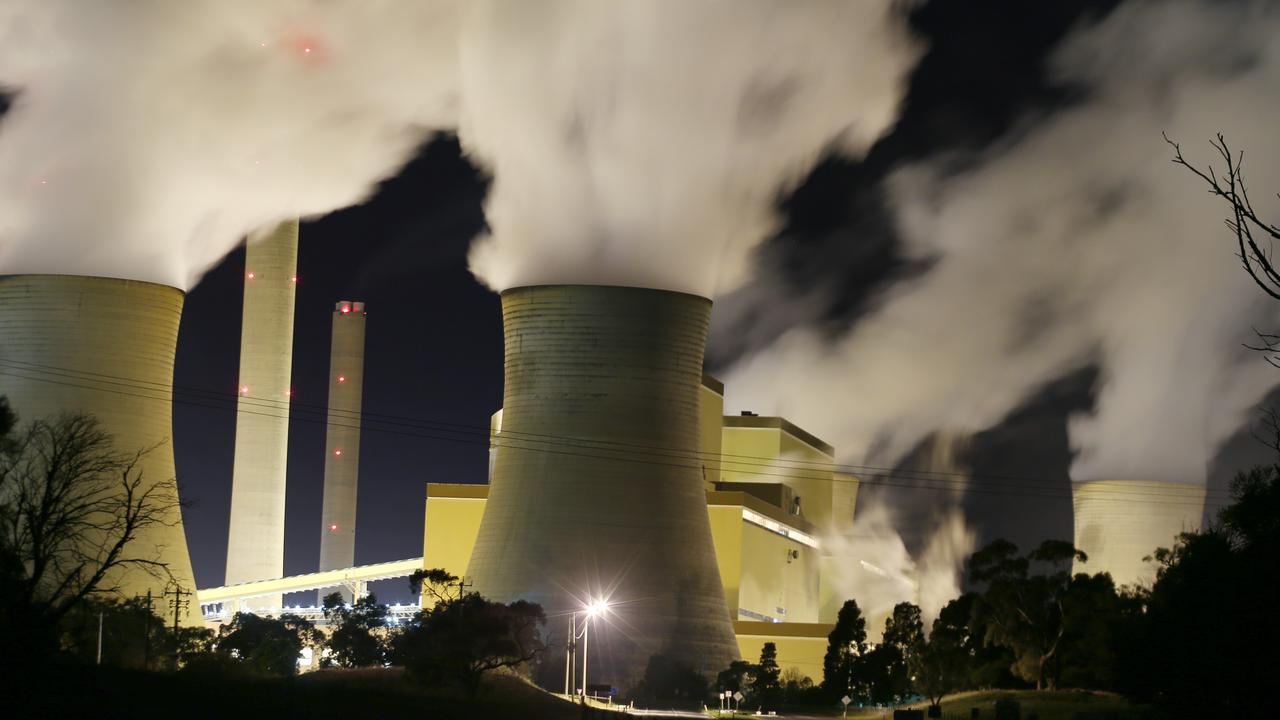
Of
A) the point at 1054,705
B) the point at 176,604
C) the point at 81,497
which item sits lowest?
the point at 1054,705

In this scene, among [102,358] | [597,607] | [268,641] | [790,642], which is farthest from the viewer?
[790,642]

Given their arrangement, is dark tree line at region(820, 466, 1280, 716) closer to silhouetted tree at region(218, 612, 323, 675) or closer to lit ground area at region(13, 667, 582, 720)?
lit ground area at region(13, 667, 582, 720)

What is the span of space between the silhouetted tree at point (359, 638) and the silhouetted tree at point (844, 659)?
35.8ft

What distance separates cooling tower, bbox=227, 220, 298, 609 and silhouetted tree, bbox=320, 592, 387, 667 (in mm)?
25308

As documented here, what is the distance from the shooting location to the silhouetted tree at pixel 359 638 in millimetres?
42781

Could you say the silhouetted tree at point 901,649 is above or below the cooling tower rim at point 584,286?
below

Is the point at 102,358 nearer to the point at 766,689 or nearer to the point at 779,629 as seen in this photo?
the point at 766,689

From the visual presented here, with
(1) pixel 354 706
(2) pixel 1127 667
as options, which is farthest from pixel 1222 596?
(1) pixel 354 706

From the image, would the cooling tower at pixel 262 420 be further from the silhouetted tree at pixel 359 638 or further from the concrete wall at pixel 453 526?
the silhouetted tree at pixel 359 638

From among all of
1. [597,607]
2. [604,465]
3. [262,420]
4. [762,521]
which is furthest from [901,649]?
[262,420]

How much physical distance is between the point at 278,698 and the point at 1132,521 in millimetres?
32621

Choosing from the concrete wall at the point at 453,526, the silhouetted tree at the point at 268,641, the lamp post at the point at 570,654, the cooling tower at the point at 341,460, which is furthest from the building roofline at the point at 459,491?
the cooling tower at the point at 341,460

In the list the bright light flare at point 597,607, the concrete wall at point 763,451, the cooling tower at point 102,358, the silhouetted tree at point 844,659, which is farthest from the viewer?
the concrete wall at point 763,451

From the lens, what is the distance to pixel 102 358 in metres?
37.5
